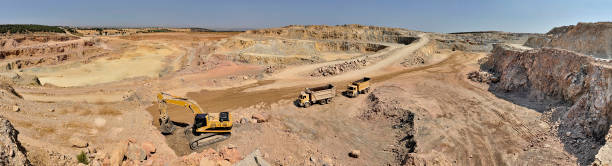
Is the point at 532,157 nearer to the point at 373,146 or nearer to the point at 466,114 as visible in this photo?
the point at 466,114

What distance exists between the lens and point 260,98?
21.4 meters

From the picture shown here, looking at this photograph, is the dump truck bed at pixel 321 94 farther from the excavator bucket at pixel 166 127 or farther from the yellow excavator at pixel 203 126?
the excavator bucket at pixel 166 127

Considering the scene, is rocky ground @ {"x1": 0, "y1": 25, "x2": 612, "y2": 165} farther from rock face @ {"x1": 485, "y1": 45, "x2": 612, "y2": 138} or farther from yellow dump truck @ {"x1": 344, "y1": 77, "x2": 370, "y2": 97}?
yellow dump truck @ {"x1": 344, "y1": 77, "x2": 370, "y2": 97}

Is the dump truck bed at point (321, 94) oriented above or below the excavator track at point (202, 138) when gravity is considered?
above

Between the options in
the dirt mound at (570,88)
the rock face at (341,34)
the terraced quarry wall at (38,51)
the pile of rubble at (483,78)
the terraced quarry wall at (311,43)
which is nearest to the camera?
the dirt mound at (570,88)

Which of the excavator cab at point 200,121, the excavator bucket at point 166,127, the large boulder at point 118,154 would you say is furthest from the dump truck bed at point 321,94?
the large boulder at point 118,154

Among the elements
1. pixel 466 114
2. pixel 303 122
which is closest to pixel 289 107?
pixel 303 122

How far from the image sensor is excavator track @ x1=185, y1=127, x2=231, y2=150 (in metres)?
12.0

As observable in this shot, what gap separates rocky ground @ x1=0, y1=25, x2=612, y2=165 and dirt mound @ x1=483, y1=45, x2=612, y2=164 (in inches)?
2.8

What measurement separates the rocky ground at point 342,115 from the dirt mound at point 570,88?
0.07m

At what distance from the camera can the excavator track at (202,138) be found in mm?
12008

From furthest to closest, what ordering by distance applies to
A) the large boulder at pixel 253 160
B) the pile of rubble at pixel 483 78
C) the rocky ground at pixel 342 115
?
the pile of rubble at pixel 483 78 < the rocky ground at pixel 342 115 < the large boulder at pixel 253 160

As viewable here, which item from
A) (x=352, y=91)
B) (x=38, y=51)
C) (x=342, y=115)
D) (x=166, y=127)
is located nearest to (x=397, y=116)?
(x=342, y=115)

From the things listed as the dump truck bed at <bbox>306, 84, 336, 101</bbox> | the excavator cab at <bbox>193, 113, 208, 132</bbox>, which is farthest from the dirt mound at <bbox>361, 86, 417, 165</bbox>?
the excavator cab at <bbox>193, 113, 208, 132</bbox>
